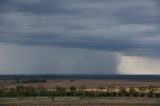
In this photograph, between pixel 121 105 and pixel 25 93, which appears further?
pixel 25 93

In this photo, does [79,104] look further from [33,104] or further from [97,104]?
[33,104]

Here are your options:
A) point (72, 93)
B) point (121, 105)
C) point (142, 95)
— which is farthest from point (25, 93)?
point (121, 105)

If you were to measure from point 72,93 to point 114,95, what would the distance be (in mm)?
7105

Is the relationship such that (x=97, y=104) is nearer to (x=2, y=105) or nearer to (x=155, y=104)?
(x=155, y=104)

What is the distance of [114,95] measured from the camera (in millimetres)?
70938

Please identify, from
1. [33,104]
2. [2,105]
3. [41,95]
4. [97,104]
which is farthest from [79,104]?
[41,95]

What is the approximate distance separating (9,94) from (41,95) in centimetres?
522

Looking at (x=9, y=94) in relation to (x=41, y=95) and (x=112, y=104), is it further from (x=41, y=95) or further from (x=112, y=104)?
(x=112, y=104)

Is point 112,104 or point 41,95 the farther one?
point 41,95

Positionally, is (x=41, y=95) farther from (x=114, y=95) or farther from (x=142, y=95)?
(x=142, y=95)

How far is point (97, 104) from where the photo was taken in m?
52.6

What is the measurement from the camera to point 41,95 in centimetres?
7006

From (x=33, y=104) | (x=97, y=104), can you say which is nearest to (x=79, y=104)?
(x=97, y=104)

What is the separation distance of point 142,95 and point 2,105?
29445 millimetres
